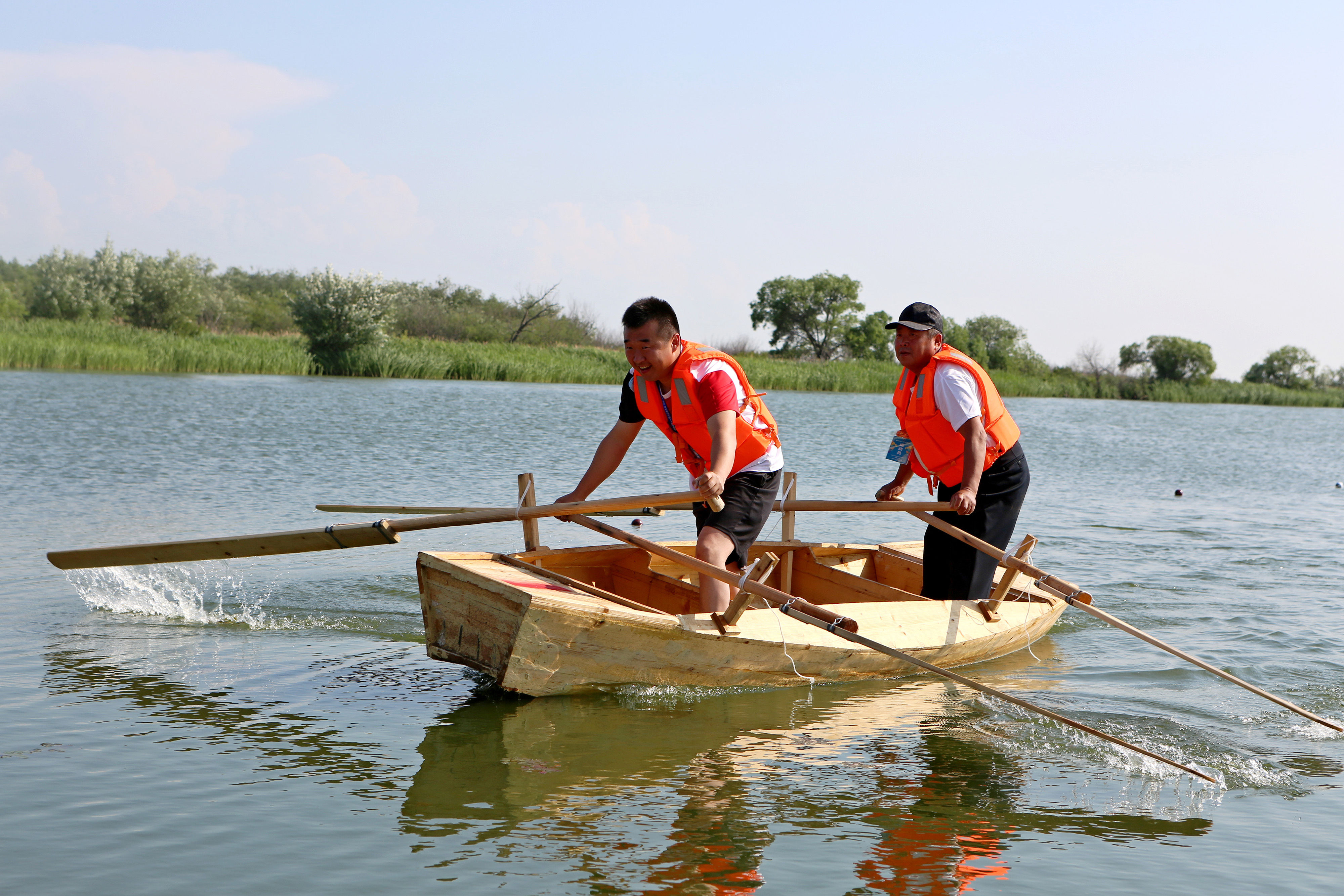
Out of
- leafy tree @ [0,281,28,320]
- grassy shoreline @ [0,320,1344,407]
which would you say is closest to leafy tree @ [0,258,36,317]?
leafy tree @ [0,281,28,320]

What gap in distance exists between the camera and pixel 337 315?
122 ft

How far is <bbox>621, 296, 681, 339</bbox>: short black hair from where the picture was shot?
498 centimetres

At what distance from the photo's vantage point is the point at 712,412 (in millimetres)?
5027

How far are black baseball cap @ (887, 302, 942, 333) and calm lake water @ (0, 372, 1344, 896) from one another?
1903mm

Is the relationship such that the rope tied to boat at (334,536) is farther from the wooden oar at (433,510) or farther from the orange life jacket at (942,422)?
the orange life jacket at (942,422)

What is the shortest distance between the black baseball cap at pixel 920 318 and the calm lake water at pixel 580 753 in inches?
74.9

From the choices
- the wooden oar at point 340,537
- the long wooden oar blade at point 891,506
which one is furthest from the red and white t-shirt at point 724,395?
the long wooden oar blade at point 891,506

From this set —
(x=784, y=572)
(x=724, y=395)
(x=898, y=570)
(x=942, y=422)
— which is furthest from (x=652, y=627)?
(x=898, y=570)

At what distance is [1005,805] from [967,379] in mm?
2148

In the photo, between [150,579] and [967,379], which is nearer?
[967,379]

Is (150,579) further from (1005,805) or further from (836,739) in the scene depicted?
(1005,805)

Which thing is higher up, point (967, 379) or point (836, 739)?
point (967, 379)

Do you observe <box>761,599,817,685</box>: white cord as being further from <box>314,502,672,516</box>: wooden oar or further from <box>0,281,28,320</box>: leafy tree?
<box>0,281,28,320</box>: leafy tree

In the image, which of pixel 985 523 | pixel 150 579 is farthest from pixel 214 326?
pixel 985 523
